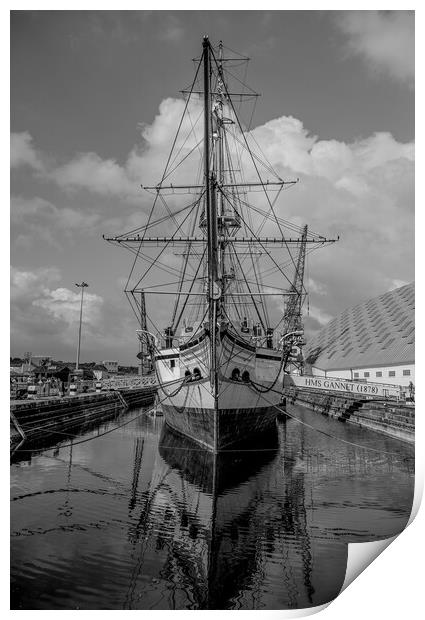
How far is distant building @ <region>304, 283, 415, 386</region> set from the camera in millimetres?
37500

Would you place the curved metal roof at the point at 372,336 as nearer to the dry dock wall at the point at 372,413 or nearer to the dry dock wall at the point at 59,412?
the dry dock wall at the point at 372,413

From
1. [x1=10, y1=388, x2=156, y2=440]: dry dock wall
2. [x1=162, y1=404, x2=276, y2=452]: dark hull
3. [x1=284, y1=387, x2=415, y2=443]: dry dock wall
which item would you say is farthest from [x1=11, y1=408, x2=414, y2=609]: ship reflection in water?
[x1=284, y1=387, x2=415, y2=443]: dry dock wall

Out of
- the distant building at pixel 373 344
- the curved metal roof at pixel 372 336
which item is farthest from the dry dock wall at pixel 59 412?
the curved metal roof at pixel 372 336

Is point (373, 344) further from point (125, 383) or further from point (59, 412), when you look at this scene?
point (59, 412)

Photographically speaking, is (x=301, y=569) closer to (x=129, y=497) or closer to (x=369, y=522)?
(x=369, y=522)

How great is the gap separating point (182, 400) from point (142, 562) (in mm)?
12929

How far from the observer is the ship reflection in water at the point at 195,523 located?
7.88m

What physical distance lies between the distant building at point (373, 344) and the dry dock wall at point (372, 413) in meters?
3.53

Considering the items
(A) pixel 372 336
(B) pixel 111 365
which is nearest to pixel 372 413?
(A) pixel 372 336

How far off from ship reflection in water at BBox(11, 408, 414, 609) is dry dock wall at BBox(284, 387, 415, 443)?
307 cm

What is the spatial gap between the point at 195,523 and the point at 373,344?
35.7 meters
